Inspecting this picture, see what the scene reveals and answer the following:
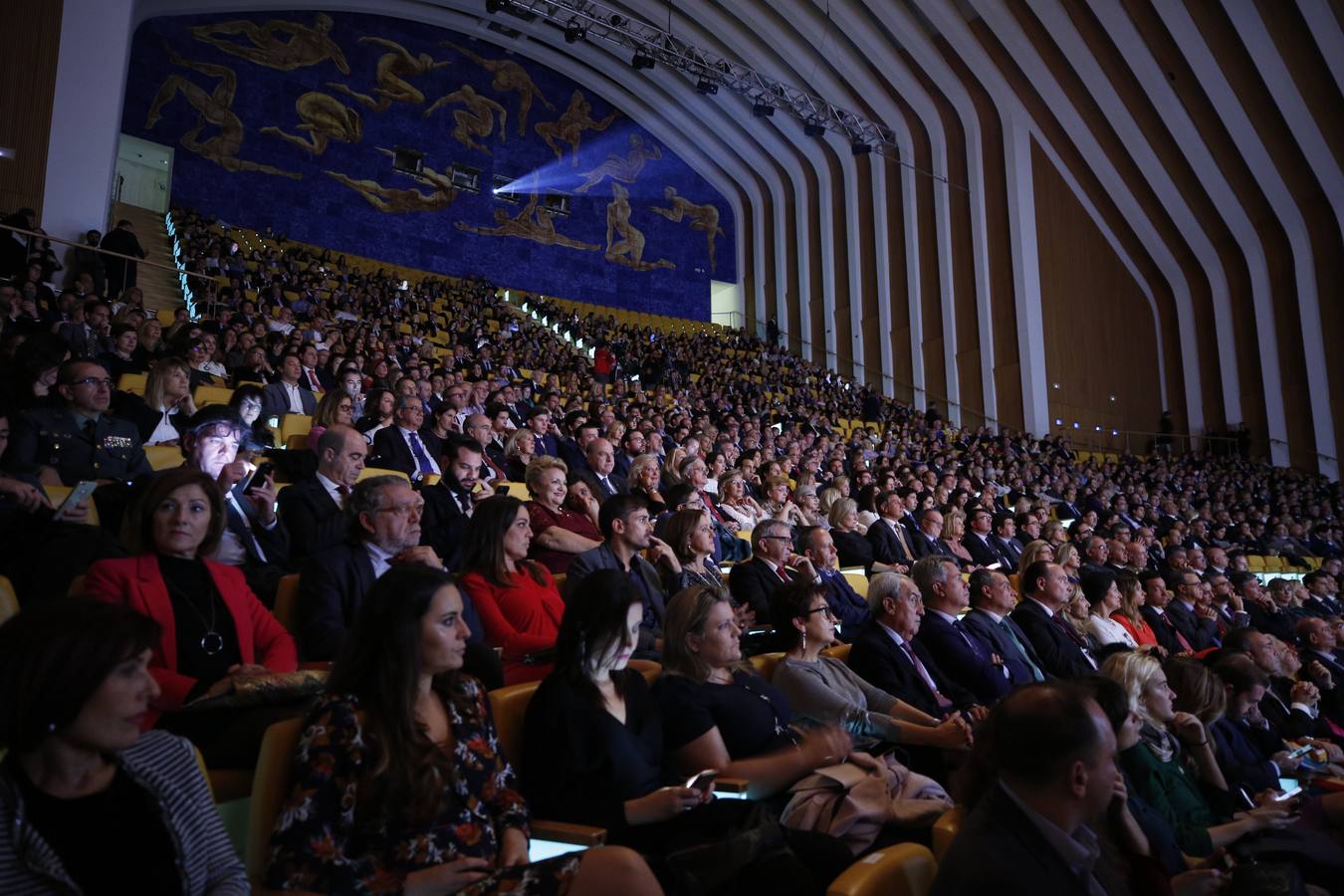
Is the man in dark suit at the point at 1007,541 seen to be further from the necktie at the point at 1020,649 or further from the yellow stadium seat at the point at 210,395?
the yellow stadium seat at the point at 210,395

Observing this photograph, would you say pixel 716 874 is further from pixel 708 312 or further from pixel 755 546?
pixel 708 312

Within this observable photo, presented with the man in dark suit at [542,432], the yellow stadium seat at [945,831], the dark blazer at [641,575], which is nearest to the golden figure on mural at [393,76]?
the man in dark suit at [542,432]

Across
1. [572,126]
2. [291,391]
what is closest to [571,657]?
[291,391]

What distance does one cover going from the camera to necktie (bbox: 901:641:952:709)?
→ 2.62 meters

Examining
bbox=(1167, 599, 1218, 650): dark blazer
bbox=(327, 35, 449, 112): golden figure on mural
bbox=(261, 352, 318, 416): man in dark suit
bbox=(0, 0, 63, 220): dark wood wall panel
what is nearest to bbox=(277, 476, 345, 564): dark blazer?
bbox=(261, 352, 318, 416): man in dark suit

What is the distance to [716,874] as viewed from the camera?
55.2 inches

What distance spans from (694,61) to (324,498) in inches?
450

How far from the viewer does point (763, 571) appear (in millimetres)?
3379

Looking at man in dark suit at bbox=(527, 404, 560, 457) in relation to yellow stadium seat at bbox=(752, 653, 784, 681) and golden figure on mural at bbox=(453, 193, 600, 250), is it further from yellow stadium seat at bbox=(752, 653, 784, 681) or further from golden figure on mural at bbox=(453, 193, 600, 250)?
golden figure on mural at bbox=(453, 193, 600, 250)

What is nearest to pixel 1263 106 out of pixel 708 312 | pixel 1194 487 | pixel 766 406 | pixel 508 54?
pixel 1194 487

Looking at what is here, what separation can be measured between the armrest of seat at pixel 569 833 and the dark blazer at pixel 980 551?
198 inches

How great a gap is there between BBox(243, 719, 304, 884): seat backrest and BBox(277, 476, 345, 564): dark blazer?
59.2 inches

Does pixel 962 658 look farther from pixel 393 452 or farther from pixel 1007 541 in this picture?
pixel 1007 541

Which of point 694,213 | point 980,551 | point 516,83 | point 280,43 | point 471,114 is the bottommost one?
point 980,551
